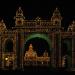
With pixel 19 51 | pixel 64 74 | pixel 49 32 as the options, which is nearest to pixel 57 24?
pixel 49 32

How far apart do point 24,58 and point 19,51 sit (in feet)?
4.17

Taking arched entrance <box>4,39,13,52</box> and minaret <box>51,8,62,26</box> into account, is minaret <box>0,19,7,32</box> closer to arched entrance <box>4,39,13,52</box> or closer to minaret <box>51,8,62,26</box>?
arched entrance <box>4,39,13,52</box>

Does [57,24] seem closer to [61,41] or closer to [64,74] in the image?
[61,41]

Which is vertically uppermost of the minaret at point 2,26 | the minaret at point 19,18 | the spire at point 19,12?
the spire at point 19,12

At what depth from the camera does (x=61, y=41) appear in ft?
153

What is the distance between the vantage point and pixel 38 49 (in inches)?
2005

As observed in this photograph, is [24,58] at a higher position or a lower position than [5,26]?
lower

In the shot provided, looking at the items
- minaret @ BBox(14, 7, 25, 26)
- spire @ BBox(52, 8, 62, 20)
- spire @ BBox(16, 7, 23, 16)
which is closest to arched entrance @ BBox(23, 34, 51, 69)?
minaret @ BBox(14, 7, 25, 26)

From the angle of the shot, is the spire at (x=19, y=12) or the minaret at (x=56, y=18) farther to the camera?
the spire at (x=19, y=12)

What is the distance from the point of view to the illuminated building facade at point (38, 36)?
46344mm

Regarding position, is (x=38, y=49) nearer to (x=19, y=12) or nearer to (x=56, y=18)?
(x=56, y=18)

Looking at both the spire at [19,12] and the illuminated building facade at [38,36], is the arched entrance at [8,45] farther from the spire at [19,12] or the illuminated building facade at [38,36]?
the spire at [19,12]

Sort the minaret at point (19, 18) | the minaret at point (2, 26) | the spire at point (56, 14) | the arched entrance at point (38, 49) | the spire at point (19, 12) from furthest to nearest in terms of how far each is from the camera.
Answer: the minaret at point (2, 26) < the arched entrance at point (38, 49) < the spire at point (56, 14) < the spire at point (19, 12) < the minaret at point (19, 18)

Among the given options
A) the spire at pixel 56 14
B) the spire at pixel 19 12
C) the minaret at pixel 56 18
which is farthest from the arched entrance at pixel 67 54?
the spire at pixel 19 12
